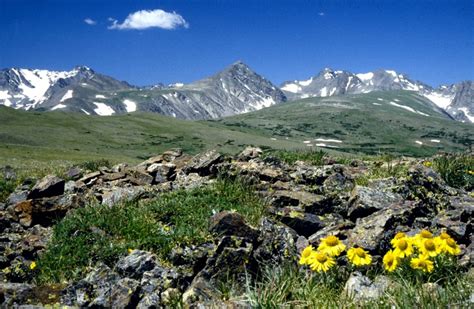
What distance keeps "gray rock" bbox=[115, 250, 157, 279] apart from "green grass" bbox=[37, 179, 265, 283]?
581 mm

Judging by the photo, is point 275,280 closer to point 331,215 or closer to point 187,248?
point 187,248

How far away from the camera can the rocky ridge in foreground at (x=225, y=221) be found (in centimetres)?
822

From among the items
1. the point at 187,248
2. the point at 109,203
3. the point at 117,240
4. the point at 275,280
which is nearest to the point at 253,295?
the point at 275,280

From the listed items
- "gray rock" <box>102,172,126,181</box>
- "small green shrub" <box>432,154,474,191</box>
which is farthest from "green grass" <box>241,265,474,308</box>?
"gray rock" <box>102,172,126,181</box>

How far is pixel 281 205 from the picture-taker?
12.1 m

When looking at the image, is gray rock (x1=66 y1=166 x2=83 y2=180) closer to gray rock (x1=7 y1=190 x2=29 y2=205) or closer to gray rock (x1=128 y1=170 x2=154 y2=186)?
gray rock (x1=128 y1=170 x2=154 y2=186)

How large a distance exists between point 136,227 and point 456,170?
10.5m

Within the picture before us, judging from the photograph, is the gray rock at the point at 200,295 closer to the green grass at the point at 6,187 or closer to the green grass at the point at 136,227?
the green grass at the point at 136,227

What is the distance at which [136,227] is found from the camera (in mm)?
10633

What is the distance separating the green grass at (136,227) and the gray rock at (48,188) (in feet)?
8.78

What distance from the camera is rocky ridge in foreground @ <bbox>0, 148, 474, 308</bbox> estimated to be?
822 cm

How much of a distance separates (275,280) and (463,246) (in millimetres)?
4948

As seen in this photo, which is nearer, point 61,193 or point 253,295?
point 253,295

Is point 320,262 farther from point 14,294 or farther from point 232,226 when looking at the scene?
point 14,294
